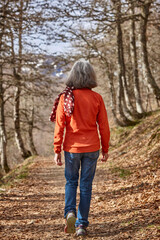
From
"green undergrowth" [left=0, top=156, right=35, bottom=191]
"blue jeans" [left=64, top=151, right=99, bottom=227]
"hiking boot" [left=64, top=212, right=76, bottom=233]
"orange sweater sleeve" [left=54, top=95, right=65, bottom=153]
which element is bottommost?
"green undergrowth" [left=0, top=156, right=35, bottom=191]

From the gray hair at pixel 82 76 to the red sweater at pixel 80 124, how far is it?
100mm

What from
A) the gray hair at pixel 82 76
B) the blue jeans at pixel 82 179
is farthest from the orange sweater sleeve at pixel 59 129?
the gray hair at pixel 82 76

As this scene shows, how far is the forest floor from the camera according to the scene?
3.79 meters

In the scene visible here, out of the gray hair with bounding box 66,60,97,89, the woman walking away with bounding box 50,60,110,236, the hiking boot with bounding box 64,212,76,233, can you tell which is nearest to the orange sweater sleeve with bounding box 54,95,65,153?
the woman walking away with bounding box 50,60,110,236

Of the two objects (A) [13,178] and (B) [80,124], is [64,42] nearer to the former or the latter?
(A) [13,178]

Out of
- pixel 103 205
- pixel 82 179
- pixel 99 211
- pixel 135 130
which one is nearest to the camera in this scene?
pixel 82 179

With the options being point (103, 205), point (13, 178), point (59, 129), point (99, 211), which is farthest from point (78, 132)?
point (13, 178)

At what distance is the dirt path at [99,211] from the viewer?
12.2 ft

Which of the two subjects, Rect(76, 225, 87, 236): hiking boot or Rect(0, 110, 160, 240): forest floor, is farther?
Rect(0, 110, 160, 240): forest floor

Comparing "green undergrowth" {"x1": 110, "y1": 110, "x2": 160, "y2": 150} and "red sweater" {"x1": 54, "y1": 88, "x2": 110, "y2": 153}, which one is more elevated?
"red sweater" {"x1": 54, "y1": 88, "x2": 110, "y2": 153}

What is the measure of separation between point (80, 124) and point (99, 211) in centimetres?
220

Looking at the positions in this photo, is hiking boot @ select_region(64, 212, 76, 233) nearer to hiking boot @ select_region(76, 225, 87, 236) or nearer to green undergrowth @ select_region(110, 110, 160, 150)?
hiking boot @ select_region(76, 225, 87, 236)

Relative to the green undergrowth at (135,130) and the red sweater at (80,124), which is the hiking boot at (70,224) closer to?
the red sweater at (80,124)

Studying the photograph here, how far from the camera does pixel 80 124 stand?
141 inches
